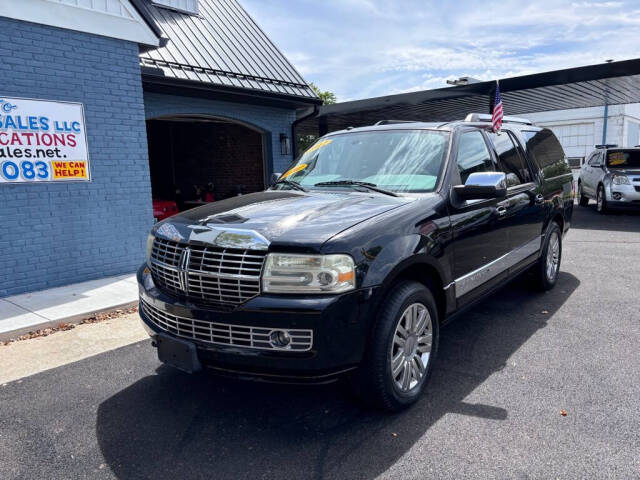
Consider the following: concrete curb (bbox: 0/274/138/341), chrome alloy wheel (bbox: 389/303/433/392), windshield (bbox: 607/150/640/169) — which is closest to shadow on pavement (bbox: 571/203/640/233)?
windshield (bbox: 607/150/640/169)

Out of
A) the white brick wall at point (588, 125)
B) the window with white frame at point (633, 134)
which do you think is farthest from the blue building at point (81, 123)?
the window with white frame at point (633, 134)

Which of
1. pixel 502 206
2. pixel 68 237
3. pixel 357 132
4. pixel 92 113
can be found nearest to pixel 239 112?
pixel 92 113

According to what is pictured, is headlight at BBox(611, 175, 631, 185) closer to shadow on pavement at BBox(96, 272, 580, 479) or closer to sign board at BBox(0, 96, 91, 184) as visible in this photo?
shadow on pavement at BBox(96, 272, 580, 479)

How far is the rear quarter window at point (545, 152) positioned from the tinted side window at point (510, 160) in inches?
13.5

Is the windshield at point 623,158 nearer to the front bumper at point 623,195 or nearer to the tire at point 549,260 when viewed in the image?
the front bumper at point 623,195

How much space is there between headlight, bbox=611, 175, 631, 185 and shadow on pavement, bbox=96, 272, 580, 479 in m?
10.7

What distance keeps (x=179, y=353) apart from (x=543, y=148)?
189 inches

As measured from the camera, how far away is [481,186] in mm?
3562

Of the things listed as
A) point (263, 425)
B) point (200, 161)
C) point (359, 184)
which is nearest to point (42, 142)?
point (359, 184)

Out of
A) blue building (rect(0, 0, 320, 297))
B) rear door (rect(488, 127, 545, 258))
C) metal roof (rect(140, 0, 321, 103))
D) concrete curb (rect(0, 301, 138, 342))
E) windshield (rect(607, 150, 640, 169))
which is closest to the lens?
rear door (rect(488, 127, 545, 258))

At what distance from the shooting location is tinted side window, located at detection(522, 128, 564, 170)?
216 inches

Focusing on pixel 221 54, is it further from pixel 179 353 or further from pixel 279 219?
pixel 179 353

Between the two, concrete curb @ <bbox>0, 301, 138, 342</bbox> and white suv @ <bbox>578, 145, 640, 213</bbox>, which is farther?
white suv @ <bbox>578, 145, 640, 213</bbox>

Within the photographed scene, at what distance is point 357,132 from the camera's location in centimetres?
461
